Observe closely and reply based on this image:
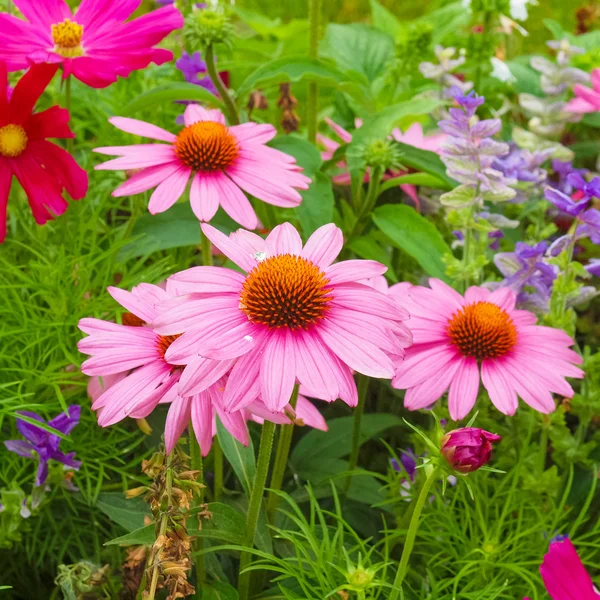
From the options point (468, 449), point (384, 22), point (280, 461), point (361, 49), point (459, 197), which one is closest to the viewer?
point (468, 449)

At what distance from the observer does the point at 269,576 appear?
30.1 inches

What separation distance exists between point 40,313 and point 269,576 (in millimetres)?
355

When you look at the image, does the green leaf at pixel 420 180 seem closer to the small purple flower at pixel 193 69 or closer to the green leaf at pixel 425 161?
the green leaf at pixel 425 161

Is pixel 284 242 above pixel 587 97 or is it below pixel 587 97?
below

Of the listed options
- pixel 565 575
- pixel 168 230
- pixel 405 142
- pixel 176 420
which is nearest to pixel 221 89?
pixel 168 230

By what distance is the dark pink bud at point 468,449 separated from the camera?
1.53ft

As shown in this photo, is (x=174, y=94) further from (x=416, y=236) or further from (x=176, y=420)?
(x=176, y=420)

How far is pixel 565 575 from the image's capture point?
526mm

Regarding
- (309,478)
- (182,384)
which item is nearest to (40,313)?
(309,478)

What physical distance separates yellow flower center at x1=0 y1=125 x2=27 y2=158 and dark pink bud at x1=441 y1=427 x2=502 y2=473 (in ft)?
1.62

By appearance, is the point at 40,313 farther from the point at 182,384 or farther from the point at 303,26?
the point at 303,26

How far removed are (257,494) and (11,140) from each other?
0.41 m

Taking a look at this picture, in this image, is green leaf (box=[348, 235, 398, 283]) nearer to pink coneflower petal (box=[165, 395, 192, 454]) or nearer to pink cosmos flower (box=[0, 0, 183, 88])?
pink cosmos flower (box=[0, 0, 183, 88])

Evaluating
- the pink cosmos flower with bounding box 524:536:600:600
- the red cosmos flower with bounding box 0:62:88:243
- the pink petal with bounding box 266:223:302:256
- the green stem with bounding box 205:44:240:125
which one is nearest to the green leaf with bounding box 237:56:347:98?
the green stem with bounding box 205:44:240:125
